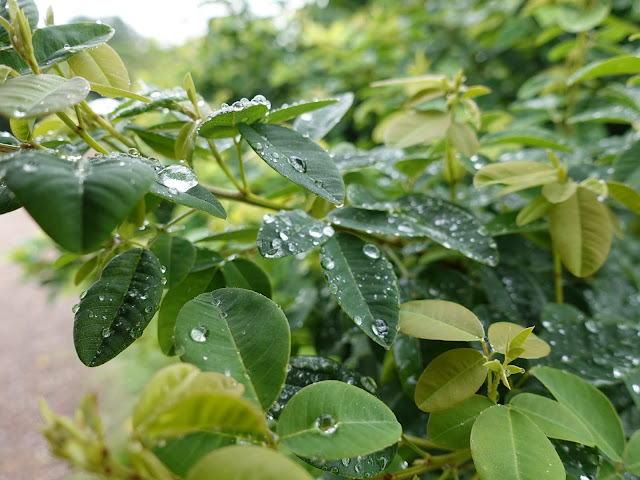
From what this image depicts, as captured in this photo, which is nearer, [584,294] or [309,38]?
[584,294]

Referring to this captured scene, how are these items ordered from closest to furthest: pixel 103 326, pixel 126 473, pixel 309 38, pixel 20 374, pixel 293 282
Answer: pixel 126 473 < pixel 103 326 < pixel 293 282 < pixel 309 38 < pixel 20 374

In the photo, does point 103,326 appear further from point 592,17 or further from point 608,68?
point 592,17

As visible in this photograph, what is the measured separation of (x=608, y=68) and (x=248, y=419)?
873 mm

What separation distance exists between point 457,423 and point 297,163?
0.37m

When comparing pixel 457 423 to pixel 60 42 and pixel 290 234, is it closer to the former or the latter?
pixel 290 234

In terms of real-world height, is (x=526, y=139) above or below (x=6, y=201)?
below

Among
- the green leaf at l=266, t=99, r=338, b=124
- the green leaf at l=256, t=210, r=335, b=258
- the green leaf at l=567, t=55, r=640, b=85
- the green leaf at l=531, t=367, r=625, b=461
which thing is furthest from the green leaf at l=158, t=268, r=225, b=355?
the green leaf at l=567, t=55, r=640, b=85

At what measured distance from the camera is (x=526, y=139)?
852mm

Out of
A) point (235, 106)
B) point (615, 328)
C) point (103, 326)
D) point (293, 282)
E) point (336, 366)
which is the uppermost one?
point (235, 106)

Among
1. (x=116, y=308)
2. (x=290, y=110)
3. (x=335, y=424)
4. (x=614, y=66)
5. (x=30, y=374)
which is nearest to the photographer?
(x=335, y=424)

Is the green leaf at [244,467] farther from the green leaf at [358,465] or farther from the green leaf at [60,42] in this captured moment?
the green leaf at [60,42]

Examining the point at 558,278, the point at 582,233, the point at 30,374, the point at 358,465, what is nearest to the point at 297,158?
the point at 358,465

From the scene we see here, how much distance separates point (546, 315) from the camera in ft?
2.36

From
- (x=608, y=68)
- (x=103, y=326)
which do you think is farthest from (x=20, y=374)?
(x=608, y=68)
